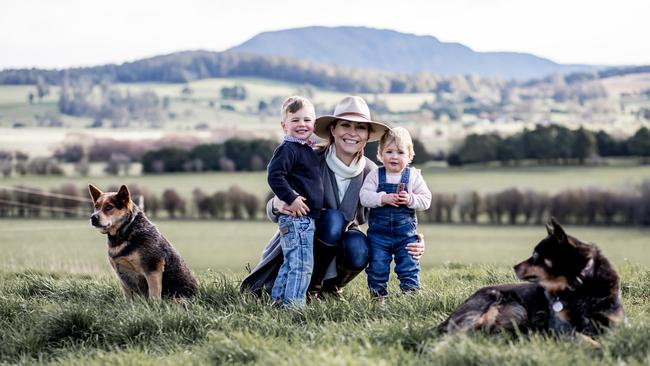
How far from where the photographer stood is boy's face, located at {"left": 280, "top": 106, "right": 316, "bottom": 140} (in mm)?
7141

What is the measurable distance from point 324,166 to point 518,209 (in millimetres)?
44537

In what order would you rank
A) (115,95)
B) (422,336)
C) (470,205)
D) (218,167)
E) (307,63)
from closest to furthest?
(422,336)
(470,205)
(218,167)
(115,95)
(307,63)

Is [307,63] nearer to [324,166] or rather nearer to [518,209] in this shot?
[518,209]

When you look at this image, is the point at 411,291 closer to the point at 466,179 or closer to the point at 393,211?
the point at 393,211

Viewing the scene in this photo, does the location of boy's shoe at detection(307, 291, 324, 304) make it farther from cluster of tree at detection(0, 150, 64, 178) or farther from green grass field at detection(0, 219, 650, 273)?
cluster of tree at detection(0, 150, 64, 178)

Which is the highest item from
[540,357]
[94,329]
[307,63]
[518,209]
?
[307,63]

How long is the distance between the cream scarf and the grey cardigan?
0.04 meters

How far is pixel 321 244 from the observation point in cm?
744

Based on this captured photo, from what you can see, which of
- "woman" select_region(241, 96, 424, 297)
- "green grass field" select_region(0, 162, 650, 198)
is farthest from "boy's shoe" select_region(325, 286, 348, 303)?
"green grass field" select_region(0, 162, 650, 198)

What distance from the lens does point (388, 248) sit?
747cm

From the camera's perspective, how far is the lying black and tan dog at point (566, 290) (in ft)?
17.4

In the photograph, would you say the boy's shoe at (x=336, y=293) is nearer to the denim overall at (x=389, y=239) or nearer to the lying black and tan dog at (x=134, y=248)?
the denim overall at (x=389, y=239)

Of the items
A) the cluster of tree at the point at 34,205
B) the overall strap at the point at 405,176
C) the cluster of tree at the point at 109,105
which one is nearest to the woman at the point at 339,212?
the overall strap at the point at 405,176

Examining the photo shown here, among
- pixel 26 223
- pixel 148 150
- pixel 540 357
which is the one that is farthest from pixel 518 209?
pixel 540 357
